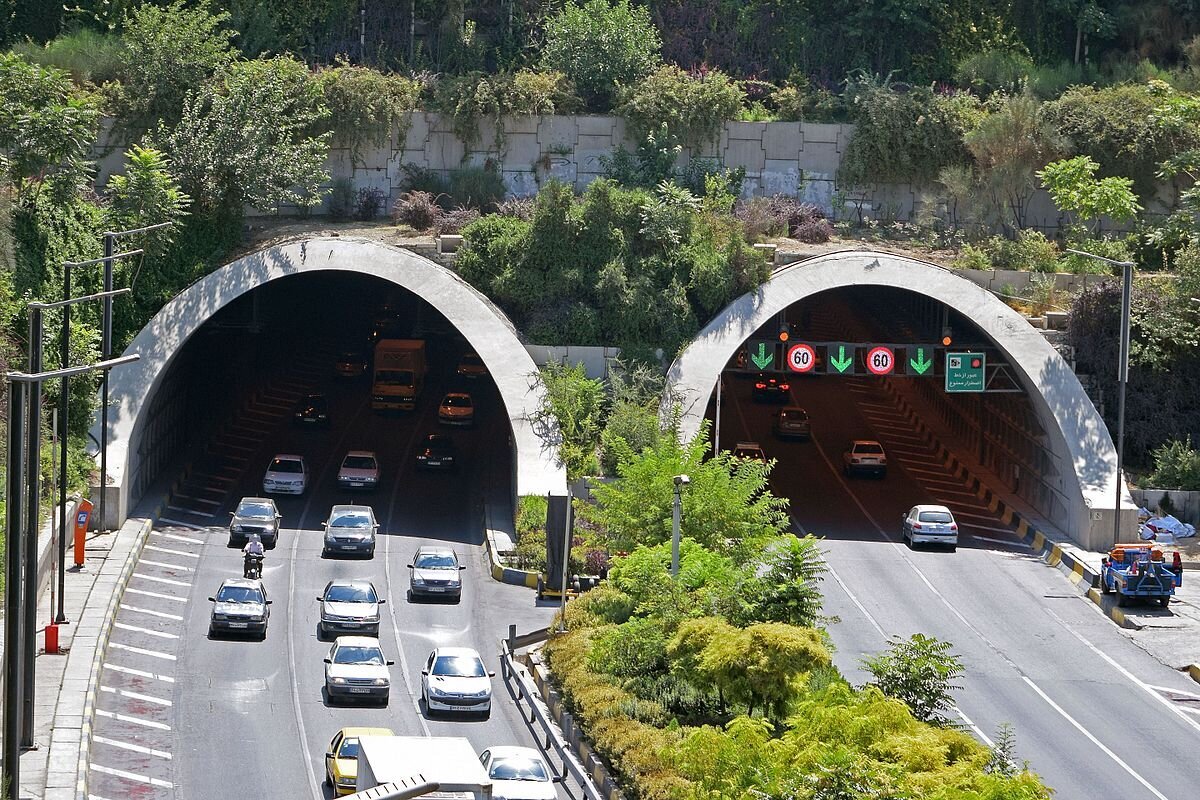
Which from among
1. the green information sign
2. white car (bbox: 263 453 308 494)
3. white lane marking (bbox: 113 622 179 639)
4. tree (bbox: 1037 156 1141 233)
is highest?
tree (bbox: 1037 156 1141 233)

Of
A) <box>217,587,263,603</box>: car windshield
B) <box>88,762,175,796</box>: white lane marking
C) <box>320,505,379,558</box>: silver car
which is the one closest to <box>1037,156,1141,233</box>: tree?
<box>320,505,379,558</box>: silver car

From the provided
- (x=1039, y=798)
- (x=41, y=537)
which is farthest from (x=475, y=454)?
(x=1039, y=798)

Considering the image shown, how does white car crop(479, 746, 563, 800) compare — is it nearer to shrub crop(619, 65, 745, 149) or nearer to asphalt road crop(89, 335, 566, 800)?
asphalt road crop(89, 335, 566, 800)

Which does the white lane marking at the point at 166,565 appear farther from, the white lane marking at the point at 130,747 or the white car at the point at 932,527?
the white car at the point at 932,527

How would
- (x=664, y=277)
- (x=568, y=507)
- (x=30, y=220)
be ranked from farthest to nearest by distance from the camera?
(x=664, y=277)
(x=30, y=220)
(x=568, y=507)

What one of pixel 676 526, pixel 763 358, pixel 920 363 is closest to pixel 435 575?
pixel 676 526

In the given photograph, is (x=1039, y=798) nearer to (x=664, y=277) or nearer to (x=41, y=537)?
(x=41, y=537)

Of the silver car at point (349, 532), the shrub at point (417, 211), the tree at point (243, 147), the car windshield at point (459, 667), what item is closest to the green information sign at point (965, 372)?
the shrub at point (417, 211)
